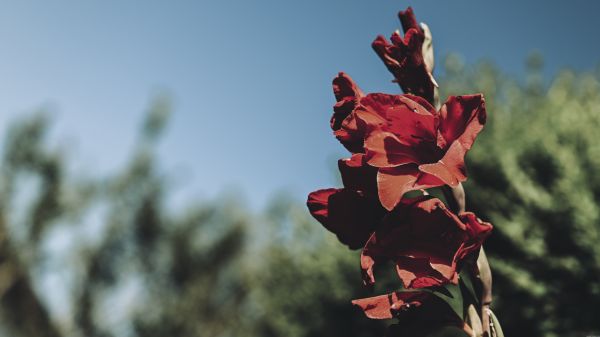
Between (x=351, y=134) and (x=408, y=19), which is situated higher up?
(x=408, y=19)

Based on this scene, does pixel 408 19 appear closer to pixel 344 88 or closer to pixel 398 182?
pixel 344 88

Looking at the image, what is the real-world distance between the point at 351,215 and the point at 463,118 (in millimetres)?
264

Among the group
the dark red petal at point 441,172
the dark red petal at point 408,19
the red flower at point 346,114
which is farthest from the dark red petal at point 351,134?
the dark red petal at point 408,19

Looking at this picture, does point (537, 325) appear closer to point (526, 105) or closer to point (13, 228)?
point (526, 105)

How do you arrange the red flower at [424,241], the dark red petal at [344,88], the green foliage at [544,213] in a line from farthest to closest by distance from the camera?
the green foliage at [544,213]
the dark red petal at [344,88]
the red flower at [424,241]

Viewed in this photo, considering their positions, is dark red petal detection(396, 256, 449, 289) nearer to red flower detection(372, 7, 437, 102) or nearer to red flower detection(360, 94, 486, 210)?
red flower detection(360, 94, 486, 210)

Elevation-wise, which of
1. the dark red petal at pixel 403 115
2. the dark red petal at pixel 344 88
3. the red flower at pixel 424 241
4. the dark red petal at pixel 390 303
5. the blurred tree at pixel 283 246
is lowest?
the blurred tree at pixel 283 246

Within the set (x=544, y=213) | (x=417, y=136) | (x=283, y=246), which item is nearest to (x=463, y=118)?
(x=417, y=136)

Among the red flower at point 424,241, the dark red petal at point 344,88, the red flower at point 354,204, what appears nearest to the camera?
the red flower at point 424,241

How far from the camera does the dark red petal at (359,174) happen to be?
853mm

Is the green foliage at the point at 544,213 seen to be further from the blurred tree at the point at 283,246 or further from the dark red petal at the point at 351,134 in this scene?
the dark red petal at the point at 351,134

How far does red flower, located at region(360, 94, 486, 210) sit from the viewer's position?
808mm

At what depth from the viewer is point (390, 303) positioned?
0.83 m

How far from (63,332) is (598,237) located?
15.0m
